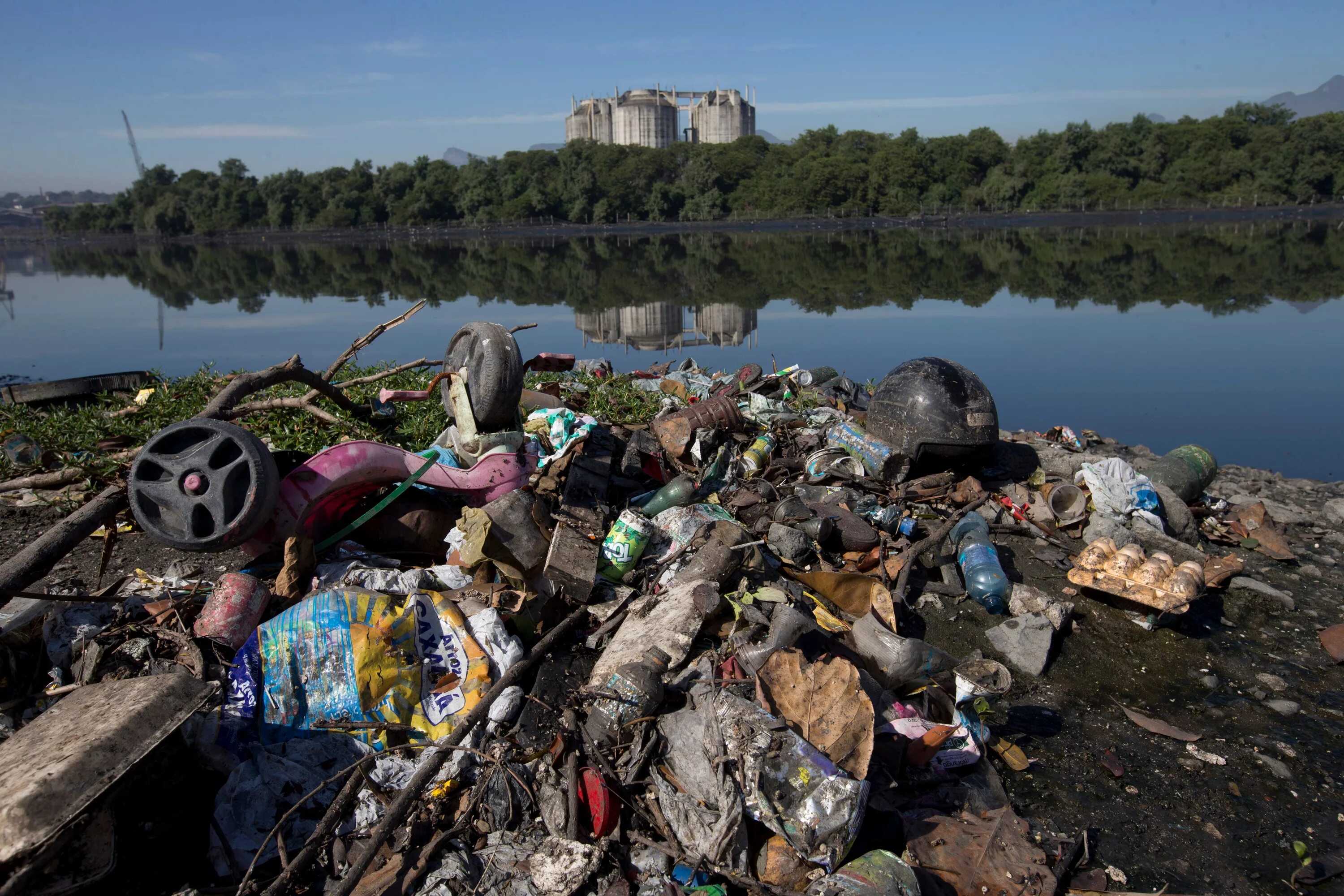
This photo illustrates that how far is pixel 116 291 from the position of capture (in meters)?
21.8

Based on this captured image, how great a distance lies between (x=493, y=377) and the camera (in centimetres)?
400

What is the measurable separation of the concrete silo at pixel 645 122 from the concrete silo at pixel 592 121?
1.81m

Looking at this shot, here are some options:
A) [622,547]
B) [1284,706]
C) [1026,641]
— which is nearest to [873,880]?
[622,547]

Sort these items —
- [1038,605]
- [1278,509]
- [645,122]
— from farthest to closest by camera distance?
[645,122]
[1278,509]
[1038,605]

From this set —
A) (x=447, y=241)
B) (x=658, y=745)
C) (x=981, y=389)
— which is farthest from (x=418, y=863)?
(x=447, y=241)

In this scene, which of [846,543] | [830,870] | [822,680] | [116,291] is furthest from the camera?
[116,291]

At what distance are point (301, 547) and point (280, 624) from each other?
551mm

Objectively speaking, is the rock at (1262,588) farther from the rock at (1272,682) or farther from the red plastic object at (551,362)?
the red plastic object at (551,362)

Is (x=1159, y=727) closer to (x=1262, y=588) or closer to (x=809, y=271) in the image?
(x=1262, y=588)

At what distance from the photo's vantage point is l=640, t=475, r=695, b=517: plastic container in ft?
Result: 14.3

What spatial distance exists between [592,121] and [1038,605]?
116300 mm

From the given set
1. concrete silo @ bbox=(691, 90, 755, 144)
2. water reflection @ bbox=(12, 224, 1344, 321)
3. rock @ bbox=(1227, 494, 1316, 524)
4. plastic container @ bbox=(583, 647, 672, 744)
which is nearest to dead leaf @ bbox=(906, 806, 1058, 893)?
plastic container @ bbox=(583, 647, 672, 744)

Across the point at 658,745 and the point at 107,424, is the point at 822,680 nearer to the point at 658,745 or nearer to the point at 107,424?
the point at 658,745

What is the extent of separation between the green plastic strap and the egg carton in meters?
3.54
